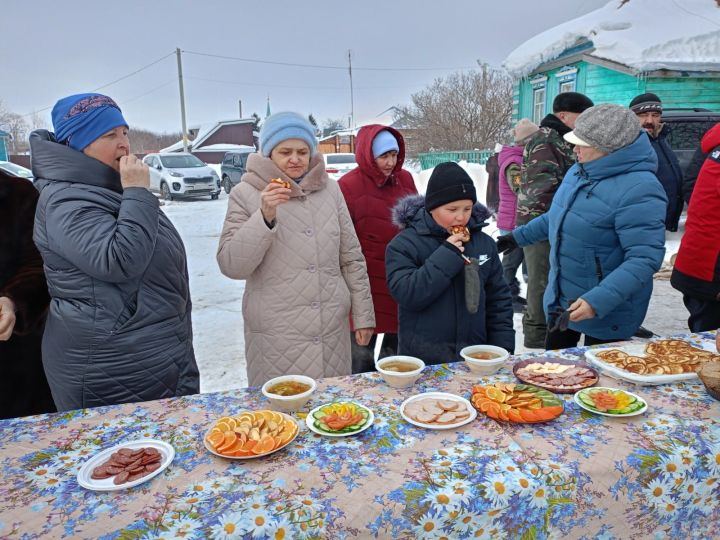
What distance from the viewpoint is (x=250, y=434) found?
141 cm

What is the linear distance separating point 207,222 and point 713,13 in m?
13.3

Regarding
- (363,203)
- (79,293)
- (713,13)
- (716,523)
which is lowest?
(716,523)

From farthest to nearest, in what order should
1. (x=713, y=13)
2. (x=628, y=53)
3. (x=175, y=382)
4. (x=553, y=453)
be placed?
(x=713, y=13)
(x=628, y=53)
(x=175, y=382)
(x=553, y=453)

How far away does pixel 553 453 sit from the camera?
4.50 ft

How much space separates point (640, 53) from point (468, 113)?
35.6 feet

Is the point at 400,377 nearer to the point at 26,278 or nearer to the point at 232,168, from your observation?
the point at 26,278

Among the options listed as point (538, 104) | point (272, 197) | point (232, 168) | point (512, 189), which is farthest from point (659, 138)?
point (232, 168)

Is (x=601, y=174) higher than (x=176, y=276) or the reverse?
higher

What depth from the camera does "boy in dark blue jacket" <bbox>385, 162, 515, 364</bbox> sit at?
7.09ft

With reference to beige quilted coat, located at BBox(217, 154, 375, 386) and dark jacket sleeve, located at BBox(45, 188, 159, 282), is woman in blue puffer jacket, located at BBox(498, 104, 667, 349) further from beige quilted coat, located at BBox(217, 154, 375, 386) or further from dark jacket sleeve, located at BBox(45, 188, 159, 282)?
dark jacket sleeve, located at BBox(45, 188, 159, 282)

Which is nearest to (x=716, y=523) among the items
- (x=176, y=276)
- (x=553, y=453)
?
(x=553, y=453)

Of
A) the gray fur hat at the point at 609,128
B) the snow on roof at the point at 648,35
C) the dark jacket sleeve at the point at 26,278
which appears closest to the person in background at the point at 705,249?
the gray fur hat at the point at 609,128

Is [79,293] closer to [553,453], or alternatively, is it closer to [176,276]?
[176,276]

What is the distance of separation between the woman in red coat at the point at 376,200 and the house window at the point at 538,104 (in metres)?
12.7
